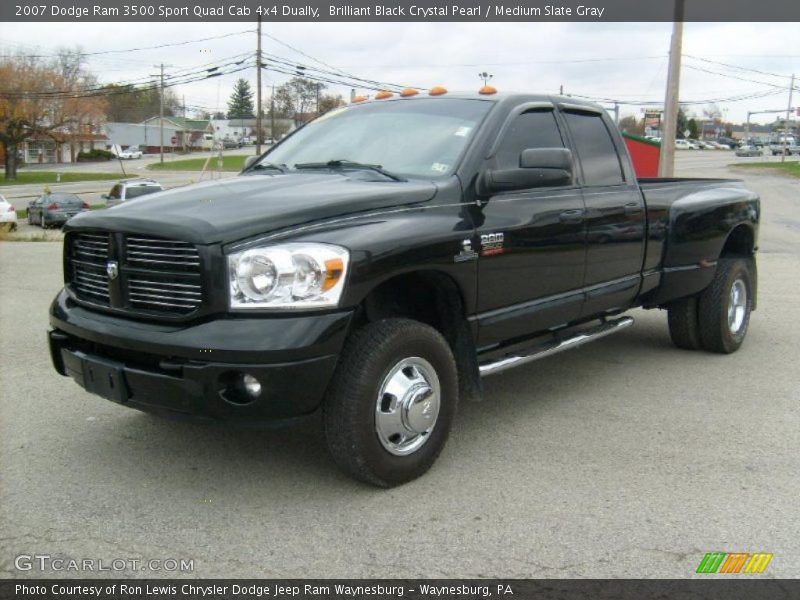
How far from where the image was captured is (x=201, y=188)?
4145mm

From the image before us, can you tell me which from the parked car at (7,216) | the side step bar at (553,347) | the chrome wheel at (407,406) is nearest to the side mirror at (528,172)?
the side step bar at (553,347)

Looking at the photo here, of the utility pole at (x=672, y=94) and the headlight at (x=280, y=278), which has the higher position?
the utility pole at (x=672, y=94)

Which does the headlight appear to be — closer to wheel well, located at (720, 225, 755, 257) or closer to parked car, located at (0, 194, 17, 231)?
wheel well, located at (720, 225, 755, 257)

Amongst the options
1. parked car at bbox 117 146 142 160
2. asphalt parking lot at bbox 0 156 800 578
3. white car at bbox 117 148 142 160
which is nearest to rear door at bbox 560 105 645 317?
asphalt parking lot at bbox 0 156 800 578

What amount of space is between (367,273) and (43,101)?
65962mm

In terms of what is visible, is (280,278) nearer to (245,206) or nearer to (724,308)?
(245,206)

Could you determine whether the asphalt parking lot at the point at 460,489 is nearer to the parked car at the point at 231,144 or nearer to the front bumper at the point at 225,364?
the front bumper at the point at 225,364

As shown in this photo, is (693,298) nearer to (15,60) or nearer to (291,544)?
(291,544)

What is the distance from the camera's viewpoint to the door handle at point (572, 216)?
4.84 meters

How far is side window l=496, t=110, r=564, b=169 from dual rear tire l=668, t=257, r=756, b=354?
2.19 m

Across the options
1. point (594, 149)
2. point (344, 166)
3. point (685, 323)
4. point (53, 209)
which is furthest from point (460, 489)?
point (53, 209)

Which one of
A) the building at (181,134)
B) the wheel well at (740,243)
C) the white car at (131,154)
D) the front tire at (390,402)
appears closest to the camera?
the front tire at (390,402)

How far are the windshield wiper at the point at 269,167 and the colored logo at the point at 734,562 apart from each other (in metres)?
3.00

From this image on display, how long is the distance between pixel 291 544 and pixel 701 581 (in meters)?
1.60
